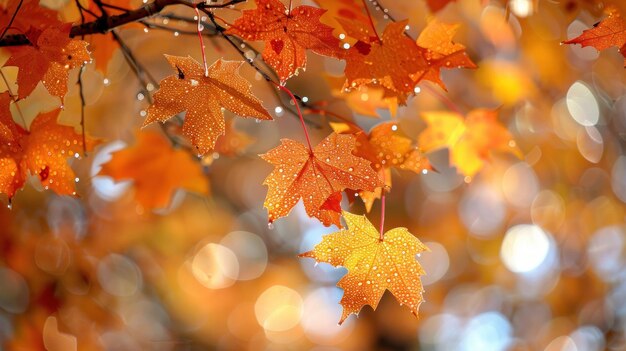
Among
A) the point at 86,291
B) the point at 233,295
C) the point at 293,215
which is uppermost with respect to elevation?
the point at 293,215

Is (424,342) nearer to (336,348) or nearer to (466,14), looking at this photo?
(336,348)

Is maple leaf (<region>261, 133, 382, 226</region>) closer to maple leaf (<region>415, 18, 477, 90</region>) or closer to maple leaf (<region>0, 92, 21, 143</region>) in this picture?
maple leaf (<region>415, 18, 477, 90</region>)

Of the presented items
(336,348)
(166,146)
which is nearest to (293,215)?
(336,348)

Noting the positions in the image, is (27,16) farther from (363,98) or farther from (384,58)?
(363,98)

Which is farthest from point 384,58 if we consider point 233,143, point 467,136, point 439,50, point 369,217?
point 369,217

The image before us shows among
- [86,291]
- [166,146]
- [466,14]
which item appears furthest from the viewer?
[466,14]

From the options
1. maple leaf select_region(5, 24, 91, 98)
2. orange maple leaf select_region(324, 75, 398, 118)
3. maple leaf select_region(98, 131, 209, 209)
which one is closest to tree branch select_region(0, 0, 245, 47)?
maple leaf select_region(5, 24, 91, 98)
